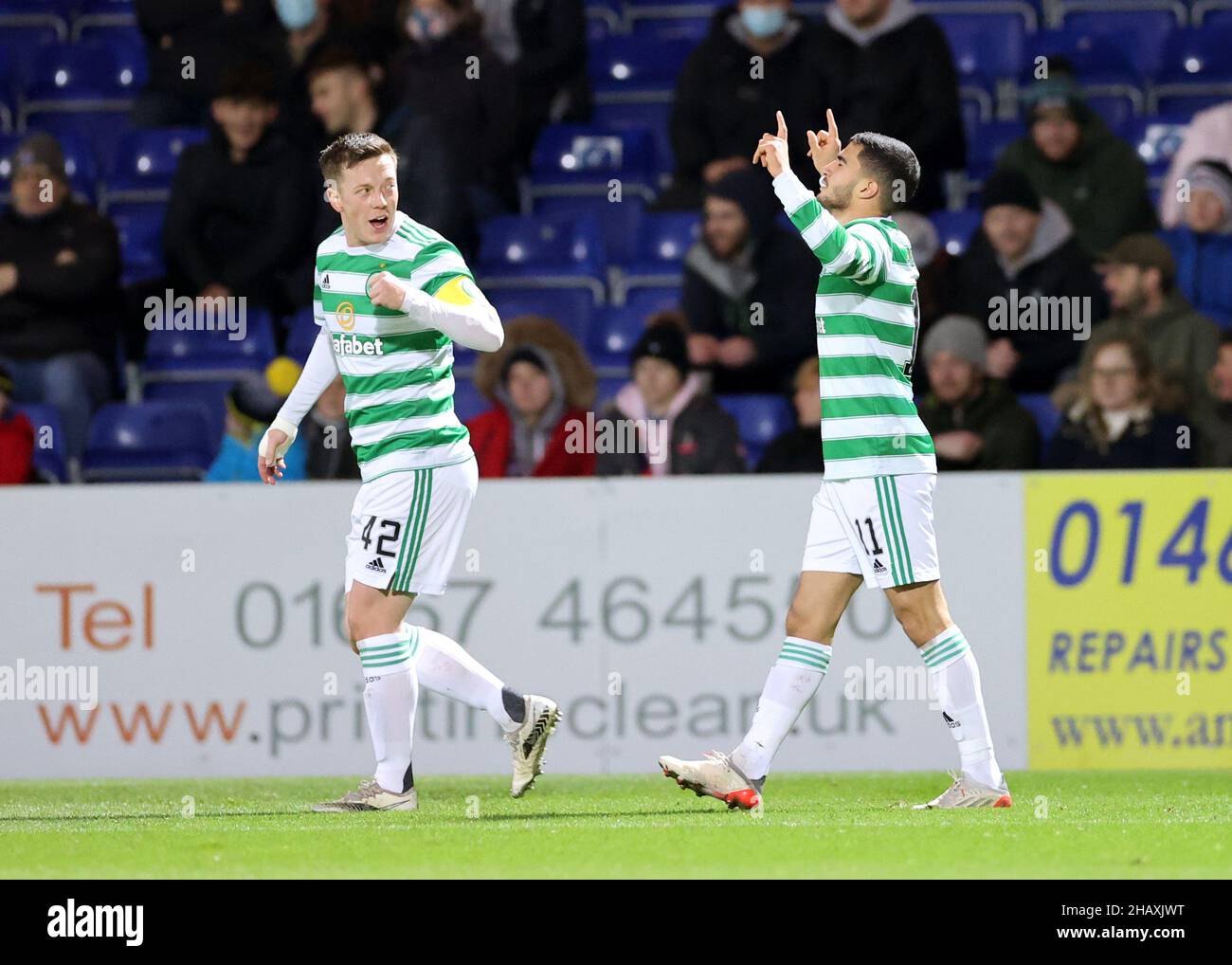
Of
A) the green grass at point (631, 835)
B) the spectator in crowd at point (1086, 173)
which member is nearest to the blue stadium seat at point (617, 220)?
the spectator in crowd at point (1086, 173)

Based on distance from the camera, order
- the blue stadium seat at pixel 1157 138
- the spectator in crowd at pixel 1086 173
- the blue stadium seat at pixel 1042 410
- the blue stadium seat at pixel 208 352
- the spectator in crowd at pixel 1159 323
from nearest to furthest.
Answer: the spectator in crowd at pixel 1159 323
the blue stadium seat at pixel 1042 410
the spectator in crowd at pixel 1086 173
the blue stadium seat at pixel 208 352
the blue stadium seat at pixel 1157 138

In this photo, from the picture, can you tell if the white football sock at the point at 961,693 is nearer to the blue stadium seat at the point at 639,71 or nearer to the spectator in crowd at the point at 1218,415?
the spectator in crowd at the point at 1218,415

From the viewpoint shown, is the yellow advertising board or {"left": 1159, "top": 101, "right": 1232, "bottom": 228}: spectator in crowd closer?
the yellow advertising board

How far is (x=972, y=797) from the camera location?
606 cm

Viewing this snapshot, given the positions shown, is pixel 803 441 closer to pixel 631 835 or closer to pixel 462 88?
pixel 462 88

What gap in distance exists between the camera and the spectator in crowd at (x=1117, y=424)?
29.1ft

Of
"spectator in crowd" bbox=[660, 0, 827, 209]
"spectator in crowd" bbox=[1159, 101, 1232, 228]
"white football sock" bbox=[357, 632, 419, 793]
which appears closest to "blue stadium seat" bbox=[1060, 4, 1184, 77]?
"spectator in crowd" bbox=[1159, 101, 1232, 228]

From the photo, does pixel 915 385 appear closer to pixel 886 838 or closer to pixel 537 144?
pixel 537 144

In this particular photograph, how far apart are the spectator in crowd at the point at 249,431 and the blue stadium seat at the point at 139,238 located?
166 centimetres

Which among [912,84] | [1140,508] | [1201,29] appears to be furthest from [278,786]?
[1201,29]

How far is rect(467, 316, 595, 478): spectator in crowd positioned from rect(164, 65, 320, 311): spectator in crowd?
1.46 metres

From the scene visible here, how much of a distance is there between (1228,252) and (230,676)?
5.14 m

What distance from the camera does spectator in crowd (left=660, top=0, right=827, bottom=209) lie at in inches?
414

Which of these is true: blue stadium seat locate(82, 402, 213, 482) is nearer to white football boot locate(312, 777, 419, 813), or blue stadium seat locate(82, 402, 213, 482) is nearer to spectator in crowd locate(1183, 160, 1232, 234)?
white football boot locate(312, 777, 419, 813)
